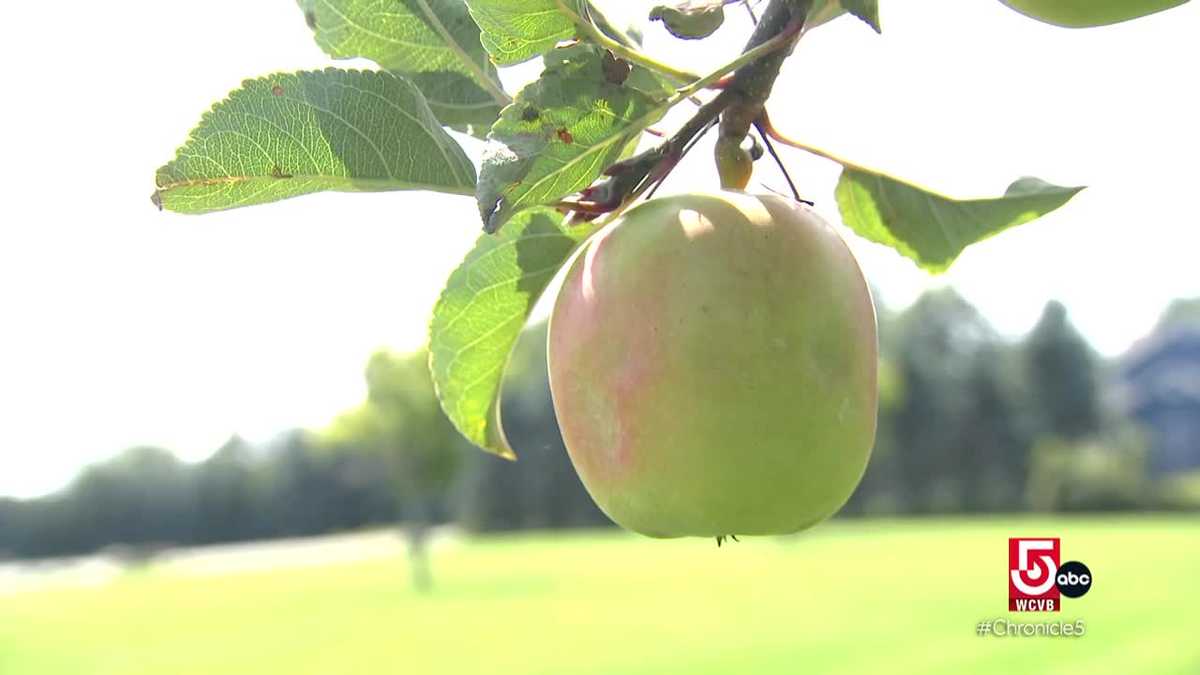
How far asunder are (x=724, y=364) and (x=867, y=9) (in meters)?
0.17

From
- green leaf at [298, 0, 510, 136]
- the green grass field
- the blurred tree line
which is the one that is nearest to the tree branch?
green leaf at [298, 0, 510, 136]

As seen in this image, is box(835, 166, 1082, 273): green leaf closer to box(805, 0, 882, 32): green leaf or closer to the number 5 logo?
box(805, 0, 882, 32): green leaf

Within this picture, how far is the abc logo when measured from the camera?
14520 mm

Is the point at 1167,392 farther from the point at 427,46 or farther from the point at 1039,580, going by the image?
the point at 427,46

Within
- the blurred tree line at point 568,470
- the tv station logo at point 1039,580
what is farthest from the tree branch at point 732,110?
the blurred tree line at point 568,470

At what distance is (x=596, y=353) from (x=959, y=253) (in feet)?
0.79

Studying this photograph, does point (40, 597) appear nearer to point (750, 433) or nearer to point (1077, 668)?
point (1077, 668)

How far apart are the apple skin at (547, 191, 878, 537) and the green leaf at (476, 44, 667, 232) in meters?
0.06

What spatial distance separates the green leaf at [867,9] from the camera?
20.3 inches

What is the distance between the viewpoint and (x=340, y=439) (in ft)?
69.6

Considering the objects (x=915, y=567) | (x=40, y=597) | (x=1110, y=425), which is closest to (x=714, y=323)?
(x=915, y=567)

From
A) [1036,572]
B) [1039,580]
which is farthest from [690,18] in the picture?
[1039,580]

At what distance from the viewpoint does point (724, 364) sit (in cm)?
53

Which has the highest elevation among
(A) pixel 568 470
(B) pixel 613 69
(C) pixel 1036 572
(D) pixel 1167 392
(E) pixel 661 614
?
(D) pixel 1167 392
